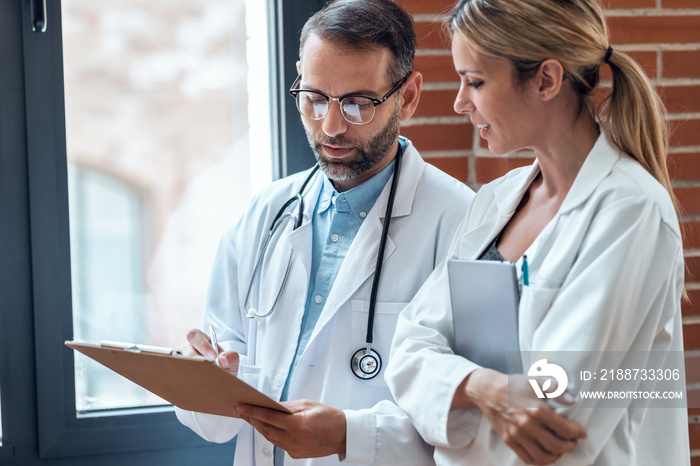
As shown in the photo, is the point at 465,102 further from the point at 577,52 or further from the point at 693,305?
the point at 693,305

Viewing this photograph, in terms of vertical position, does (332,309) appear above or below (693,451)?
above

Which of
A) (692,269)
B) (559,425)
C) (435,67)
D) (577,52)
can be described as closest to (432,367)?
(559,425)

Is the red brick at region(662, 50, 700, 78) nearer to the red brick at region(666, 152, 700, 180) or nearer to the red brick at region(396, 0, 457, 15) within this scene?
the red brick at region(666, 152, 700, 180)

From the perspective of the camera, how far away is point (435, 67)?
1.70 metres

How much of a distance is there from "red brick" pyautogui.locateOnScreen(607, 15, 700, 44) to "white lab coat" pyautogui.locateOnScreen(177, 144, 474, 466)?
0.58 m

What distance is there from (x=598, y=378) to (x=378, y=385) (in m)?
0.51

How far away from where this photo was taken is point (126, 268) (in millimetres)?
1887

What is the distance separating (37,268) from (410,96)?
1037 millimetres

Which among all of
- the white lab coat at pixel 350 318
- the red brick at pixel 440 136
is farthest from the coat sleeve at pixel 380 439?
the red brick at pixel 440 136

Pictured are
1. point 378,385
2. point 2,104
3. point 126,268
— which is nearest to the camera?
point 378,385

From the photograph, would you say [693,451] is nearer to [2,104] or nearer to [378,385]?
[378,385]

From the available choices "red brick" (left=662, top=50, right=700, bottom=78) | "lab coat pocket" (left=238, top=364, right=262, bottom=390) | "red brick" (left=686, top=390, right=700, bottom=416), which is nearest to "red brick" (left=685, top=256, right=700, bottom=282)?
"red brick" (left=686, top=390, right=700, bottom=416)

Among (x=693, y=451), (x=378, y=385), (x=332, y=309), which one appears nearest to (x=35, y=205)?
(x=332, y=309)

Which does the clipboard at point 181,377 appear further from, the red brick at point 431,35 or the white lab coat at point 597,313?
the red brick at point 431,35
